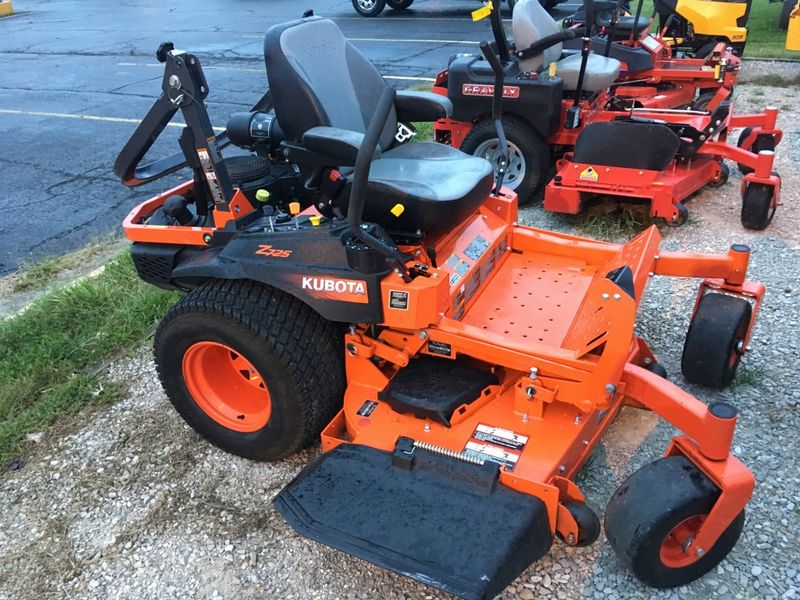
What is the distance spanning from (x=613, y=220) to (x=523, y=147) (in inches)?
32.1

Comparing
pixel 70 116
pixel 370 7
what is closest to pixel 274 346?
pixel 70 116

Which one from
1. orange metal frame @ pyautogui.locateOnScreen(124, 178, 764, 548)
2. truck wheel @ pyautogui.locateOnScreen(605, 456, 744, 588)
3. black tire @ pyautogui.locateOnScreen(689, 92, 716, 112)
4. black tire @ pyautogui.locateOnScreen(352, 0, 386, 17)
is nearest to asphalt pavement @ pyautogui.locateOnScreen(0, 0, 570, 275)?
black tire @ pyautogui.locateOnScreen(352, 0, 386, 17)

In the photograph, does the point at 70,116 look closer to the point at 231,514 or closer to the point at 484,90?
the point at 484,90

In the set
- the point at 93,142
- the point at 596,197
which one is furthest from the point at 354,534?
the point at 93,142

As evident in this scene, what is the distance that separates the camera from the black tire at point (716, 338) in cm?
277

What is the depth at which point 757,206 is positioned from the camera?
4.36 metres

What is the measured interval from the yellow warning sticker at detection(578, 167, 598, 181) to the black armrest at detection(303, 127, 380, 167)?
7.41 feet

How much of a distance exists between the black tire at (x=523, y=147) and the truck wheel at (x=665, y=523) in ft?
10.3

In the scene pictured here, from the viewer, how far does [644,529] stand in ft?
6.50

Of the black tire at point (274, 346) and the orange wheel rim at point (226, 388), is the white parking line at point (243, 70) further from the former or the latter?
the black tire at point (274, 346)

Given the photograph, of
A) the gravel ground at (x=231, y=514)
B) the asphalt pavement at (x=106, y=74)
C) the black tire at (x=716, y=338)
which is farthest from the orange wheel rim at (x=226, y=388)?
the asphalt pavement at (x=106, y=74)

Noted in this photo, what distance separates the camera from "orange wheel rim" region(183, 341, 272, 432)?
2.74m

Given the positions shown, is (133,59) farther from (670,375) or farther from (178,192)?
(670,375)

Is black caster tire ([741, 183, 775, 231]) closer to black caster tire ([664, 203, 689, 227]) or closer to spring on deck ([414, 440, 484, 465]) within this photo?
black caster tire ([664, 203, 689, 227])
